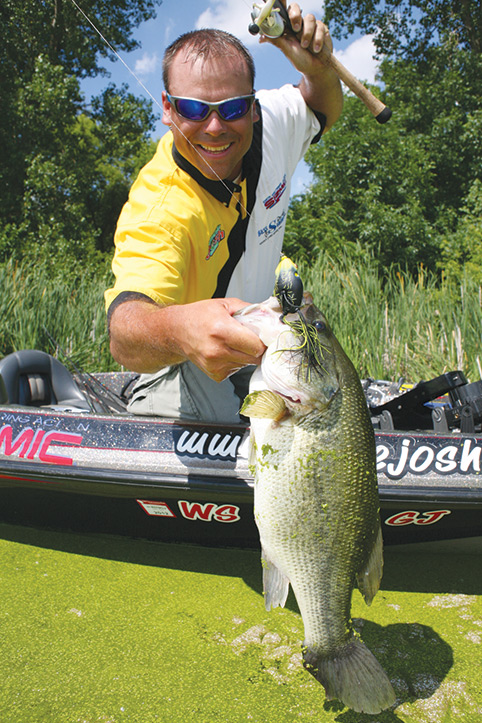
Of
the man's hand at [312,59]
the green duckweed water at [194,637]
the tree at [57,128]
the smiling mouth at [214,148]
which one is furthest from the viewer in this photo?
the tree at [57,128]

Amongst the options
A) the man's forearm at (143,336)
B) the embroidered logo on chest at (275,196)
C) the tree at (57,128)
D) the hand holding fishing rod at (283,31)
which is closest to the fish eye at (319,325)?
the man's forearm at (143,336)

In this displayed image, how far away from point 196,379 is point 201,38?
1.45 metres

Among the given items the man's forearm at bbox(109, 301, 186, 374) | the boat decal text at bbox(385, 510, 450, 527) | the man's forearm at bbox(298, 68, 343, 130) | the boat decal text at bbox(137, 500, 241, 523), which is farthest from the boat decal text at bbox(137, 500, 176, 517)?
the man's forearm at bbox(298, 68, 343, 130)

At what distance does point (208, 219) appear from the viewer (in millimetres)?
2295

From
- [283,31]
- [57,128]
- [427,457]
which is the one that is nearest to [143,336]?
[427,457]

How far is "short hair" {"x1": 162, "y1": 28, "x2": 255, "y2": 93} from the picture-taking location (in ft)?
7.34

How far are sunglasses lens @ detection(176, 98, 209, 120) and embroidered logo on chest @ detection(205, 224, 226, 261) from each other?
436 millimetres

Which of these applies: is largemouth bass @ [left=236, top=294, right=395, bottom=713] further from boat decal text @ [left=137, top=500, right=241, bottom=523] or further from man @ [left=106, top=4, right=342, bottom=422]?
boat decal text @ [left=137, top=500, right=241, bottom=523]

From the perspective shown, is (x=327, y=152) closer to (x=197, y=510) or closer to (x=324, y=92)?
(x=324, y=92)

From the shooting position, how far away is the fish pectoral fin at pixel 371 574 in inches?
62.2

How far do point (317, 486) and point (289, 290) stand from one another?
515 millimetres

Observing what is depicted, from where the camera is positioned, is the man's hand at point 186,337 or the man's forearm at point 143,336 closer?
the man's hand at point 186,337

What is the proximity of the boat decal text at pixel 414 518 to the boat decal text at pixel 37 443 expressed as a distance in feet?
4.89

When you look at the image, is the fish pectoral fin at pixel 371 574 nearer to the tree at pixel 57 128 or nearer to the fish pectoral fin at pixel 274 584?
the fish pectoral fin at pixel 274 584
